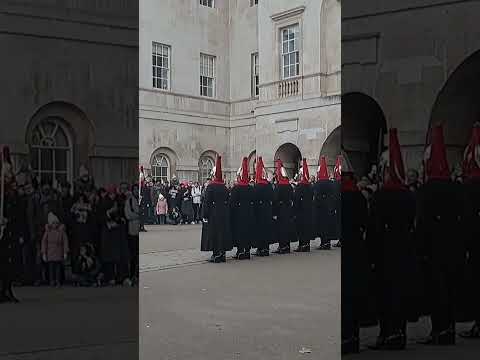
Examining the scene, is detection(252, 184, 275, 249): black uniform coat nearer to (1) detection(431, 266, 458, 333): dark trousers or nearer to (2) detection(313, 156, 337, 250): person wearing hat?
(2) detection(313, 156, 337, 250): person wearing hat

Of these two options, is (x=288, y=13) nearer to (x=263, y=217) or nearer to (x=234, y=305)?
(x=234, y=305)

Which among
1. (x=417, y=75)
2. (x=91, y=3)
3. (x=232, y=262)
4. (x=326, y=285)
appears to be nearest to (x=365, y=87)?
(x=417, y=75)

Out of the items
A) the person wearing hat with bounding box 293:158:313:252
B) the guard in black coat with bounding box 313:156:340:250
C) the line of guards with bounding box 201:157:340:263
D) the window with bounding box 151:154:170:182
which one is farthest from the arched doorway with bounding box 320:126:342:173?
the window with bounding box 151:154:170:182

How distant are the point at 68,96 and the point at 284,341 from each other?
115 inches

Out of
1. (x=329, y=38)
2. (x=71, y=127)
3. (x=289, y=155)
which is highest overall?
(x=329, y=38)

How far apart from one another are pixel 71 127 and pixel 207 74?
496cm

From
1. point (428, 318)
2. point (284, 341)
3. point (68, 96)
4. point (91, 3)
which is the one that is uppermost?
point (91, 3)

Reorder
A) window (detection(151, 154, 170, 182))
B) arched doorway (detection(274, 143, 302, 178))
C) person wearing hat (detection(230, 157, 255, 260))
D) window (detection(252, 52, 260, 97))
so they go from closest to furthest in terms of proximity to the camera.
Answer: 1. window (detection(252, 52, 260, 97))
2. arched doorway (detection(274, 143, 302, 178))
3. person wearing hat (detection(230, 157, 255, 260))
4. window (detection(151, 154, 170, 182))

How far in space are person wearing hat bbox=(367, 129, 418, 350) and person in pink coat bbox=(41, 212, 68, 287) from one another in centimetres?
126

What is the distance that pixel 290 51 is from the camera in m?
6.81

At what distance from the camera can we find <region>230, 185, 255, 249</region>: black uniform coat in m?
→ 9.71

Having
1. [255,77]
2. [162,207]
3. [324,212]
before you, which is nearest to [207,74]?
[255,77]

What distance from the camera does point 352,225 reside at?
258 centimetres

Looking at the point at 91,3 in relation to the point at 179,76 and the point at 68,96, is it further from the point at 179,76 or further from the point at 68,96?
the point at 179,76
